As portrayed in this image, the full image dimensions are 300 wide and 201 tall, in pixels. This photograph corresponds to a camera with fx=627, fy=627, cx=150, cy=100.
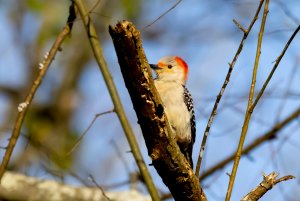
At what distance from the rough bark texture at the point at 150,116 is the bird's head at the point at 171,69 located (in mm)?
2423

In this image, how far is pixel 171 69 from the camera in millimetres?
6457

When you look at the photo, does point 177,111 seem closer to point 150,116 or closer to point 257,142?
point 257,142

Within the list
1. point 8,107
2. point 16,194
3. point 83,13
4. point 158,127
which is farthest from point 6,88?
point 158,127

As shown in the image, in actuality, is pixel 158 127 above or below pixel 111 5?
below

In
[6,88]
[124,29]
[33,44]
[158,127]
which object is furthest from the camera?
[33,44]

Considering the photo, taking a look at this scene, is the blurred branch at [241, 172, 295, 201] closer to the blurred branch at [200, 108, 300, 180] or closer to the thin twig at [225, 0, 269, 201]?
the thin twig at [225, 0, 269, 201]

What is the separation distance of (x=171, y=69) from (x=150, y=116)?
2811mm

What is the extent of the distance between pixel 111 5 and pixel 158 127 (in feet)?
32.8

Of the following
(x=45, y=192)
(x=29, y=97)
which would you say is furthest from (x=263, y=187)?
(x=45, y=192)

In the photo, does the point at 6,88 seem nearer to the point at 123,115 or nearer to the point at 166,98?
the point at 166,98

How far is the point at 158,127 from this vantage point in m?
3.72

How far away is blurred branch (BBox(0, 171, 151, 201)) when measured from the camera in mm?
5758

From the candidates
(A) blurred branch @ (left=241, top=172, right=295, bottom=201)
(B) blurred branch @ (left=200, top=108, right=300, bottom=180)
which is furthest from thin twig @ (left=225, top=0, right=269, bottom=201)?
(B) blurred branch @ (left=200, top=108, right=300, bottom=180)

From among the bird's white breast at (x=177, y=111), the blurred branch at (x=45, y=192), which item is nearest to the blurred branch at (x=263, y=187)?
the bird's white breast at (x=177, y=111)
